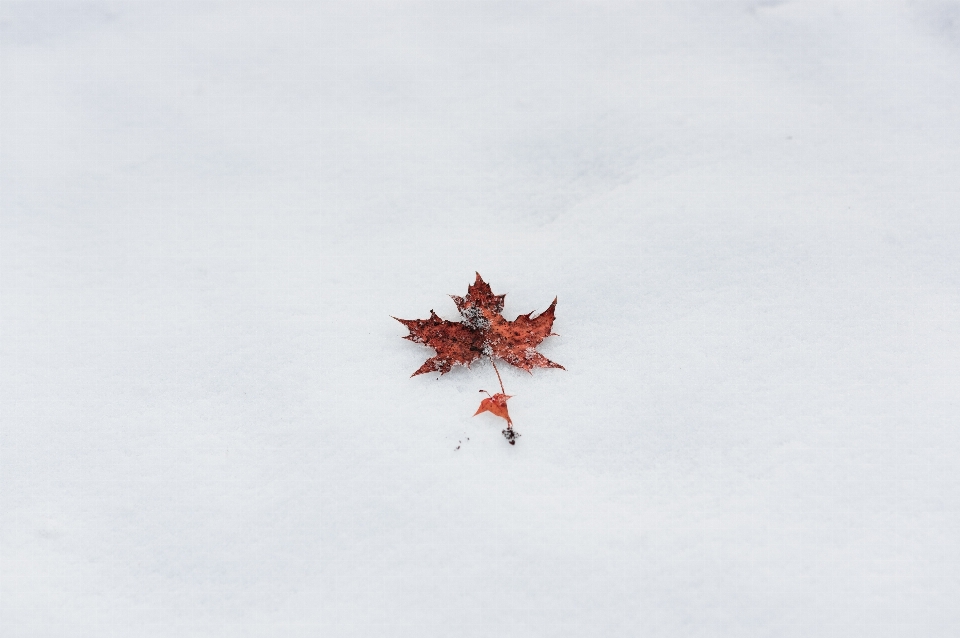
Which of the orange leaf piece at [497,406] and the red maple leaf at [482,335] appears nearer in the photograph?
the orange leaf piece at [497,406]

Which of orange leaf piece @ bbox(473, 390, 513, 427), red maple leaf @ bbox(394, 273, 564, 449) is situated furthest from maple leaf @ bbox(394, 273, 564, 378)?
orange leaf piece @ bbox(473, 390, 513, 427)

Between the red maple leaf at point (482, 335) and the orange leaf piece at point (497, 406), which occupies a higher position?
the red maple leaf at point (482, 335)

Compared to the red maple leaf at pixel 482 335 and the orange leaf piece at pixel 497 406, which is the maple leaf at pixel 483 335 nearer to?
the red maple leaf at pixel 482 335

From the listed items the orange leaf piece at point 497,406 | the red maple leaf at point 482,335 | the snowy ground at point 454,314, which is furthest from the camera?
the red maple leaf at point 482,335

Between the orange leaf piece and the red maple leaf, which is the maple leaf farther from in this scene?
the orange leaf piece

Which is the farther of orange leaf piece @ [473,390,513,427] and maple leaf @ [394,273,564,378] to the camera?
maple leaf @ [394,273,564,378]

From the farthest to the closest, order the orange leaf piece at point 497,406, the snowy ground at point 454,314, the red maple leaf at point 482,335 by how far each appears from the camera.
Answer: the red maple leaf at point 482,335, the orange leaf piece at point 497,406, the snowy ground at point 454,314

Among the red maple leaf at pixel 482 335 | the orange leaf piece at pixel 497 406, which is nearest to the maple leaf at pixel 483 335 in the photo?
the red maple leaf at pixel 482 335
